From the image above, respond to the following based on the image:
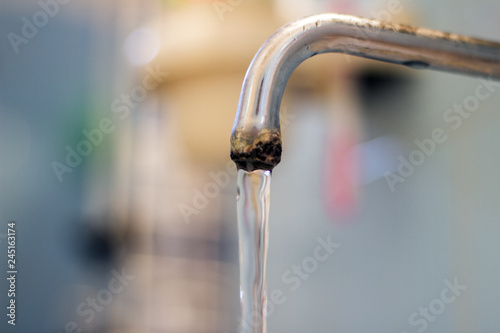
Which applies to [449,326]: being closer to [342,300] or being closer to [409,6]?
[342,300]

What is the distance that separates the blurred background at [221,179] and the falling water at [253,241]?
1.43ft

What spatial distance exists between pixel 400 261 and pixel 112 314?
2.40 ft

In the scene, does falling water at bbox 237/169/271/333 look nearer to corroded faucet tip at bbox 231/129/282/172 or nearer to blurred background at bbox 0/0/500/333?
corroded faucet tip at bbox 231/129/282/172

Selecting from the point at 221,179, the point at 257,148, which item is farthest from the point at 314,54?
the point at 221,179

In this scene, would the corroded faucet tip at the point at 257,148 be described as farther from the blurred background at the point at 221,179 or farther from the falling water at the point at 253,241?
the blurred background at the point at 221,179

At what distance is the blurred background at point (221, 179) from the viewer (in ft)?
2.24

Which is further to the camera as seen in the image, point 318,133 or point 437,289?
point 318,133

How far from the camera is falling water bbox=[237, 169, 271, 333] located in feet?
0.82

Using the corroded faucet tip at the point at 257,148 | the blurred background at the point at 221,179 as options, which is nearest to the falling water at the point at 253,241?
the corroded faucet tip at the point at 257,148

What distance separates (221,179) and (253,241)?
734mm

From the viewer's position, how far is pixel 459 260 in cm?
65

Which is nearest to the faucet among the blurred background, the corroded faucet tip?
the corroded faucet tip

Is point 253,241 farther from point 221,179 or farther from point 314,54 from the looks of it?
point 221,179

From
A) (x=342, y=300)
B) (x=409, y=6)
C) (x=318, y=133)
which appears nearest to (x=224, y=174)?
(x=318, y=133)
